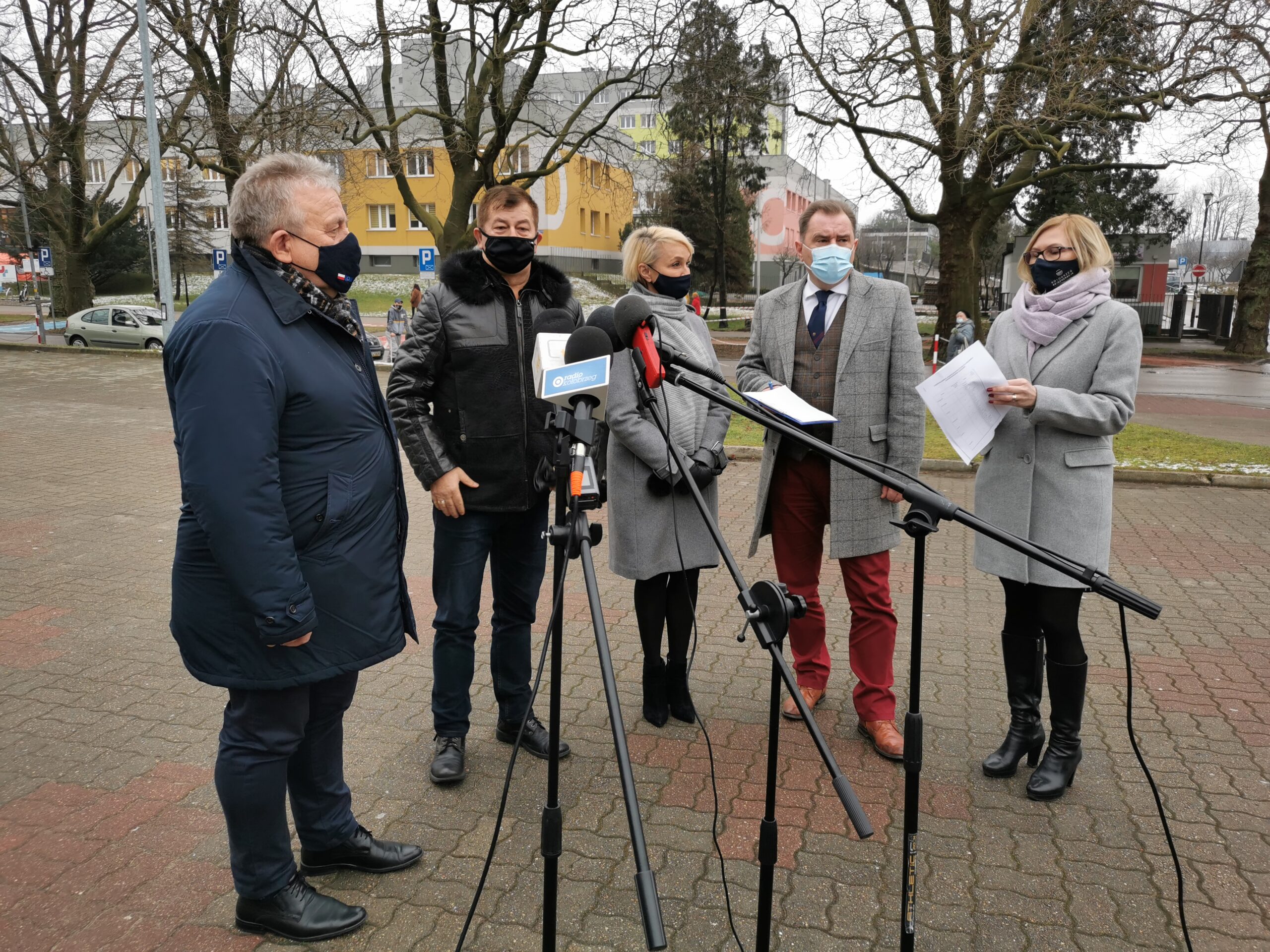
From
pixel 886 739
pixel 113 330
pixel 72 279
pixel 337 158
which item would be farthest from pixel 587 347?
pixel 72 279

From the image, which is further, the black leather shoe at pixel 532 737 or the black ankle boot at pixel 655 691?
the black ankle boot at pixel 655 691

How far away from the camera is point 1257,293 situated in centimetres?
2830

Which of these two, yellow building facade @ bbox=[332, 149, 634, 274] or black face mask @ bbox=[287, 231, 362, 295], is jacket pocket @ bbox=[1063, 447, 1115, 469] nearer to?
black face mask @ bbox=[287, 231, 362, 295]

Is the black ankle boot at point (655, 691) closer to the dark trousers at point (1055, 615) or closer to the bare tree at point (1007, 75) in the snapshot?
the dark trousers at point (1055, 615)

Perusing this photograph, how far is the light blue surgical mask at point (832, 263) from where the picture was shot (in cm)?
374

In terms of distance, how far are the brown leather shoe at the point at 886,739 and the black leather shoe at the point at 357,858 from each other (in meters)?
1.94

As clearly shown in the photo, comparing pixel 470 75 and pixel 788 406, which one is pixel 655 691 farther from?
pixel 470 75

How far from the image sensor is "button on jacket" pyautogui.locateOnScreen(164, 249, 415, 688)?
88.2 inches

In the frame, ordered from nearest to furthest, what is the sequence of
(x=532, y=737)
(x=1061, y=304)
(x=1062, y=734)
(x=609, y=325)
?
(x=609, y=325), (x=1061, y=304), (x=1062, y=734), (x=532, y=737)

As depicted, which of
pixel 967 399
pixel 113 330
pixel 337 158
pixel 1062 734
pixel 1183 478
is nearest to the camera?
pixel 967 399

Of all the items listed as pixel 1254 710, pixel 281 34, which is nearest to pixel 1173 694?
pixel 1254 710

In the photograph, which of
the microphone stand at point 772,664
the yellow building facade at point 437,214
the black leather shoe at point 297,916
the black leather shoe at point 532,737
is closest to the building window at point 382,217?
the yellow building facade at point 437,214

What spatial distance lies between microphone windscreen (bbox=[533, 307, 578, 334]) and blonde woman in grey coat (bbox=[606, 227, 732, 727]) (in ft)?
2.08

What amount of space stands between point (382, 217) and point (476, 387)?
64.2 m
